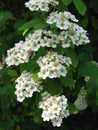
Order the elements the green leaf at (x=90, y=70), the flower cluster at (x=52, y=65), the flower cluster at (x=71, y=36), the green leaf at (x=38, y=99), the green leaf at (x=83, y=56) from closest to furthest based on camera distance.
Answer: the flower cluster at (x=52, y=65), the flower cluster at (x=71, y=36), the green leaf at (x=38, y=99), the green leaf at (x=90, y=70), the green leaf at (x=83, y=56)

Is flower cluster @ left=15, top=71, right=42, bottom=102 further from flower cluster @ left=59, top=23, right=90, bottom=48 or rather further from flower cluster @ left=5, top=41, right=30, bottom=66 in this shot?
flower cluster @ left=59, top=23, right=90, bottom=48

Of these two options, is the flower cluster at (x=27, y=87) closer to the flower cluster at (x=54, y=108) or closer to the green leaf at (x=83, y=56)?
the flower cluster at (x=54, y=108)

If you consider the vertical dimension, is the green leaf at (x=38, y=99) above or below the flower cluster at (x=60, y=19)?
below

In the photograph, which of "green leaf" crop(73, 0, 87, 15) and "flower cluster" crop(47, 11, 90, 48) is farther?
"green leaf" crop(73, 0, 87, 15)

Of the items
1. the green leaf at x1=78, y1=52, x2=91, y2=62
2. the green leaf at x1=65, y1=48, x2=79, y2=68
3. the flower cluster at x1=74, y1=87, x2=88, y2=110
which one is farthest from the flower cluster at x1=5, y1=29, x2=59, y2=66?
the flower cluster at x1=74, y1=87, x2=88, y2=110

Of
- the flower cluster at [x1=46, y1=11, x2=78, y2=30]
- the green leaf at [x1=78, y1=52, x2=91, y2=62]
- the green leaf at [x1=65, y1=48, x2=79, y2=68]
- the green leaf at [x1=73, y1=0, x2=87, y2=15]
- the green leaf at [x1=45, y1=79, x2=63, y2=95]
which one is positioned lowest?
the green leaf at [x1=78, y1=52, x2=91, y2=62]

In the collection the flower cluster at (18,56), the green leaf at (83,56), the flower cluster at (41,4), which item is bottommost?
the green leaf at (83,56)

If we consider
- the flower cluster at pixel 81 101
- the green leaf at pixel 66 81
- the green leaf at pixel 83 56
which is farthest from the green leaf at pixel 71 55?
the flower cluster at pixel 81 101
